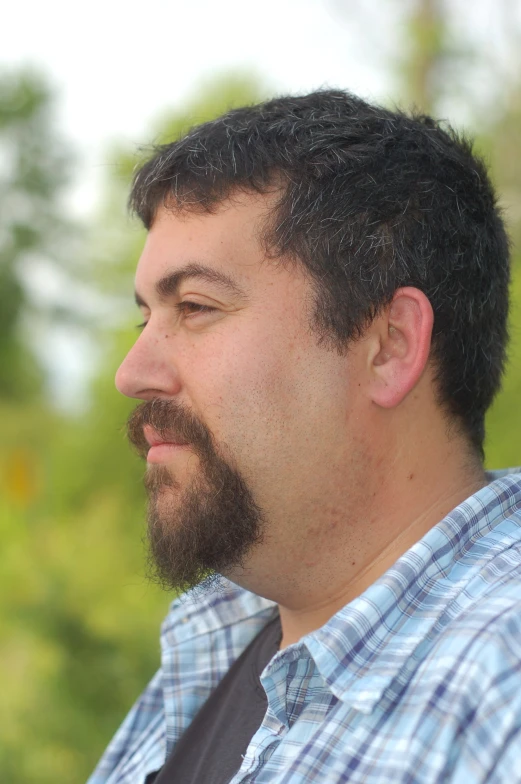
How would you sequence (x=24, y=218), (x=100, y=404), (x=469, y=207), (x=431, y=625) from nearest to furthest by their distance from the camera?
(x=431, y=625)
(x=469, y=207)
(x=100, y=404)
(x=24, y=218)

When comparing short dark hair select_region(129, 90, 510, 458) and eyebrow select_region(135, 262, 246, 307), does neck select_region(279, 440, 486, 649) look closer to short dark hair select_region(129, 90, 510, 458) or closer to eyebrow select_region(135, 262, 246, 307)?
short dark hair select_region(129, 90, 510, 458)

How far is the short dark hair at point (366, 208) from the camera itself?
153 cm

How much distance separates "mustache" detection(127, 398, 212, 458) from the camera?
1508mm

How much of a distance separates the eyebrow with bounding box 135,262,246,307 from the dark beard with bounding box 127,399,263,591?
0.70 ft

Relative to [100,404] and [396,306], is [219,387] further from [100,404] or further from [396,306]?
[100,404]

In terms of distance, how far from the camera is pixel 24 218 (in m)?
6.74

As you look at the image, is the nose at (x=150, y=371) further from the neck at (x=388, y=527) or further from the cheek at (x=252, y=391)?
the neck at (x=388, y=527)

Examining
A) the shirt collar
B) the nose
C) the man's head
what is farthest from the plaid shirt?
the nose

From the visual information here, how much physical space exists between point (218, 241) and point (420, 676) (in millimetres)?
836

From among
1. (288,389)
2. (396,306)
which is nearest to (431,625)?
(288,389)

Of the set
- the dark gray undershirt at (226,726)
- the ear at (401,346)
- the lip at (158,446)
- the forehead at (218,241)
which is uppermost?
the forehead at (218,241)

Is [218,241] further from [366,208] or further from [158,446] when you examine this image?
[158,446]

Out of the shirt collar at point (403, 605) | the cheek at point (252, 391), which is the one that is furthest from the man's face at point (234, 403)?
the shirt collar at point (403, 605)

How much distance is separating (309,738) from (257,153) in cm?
104
